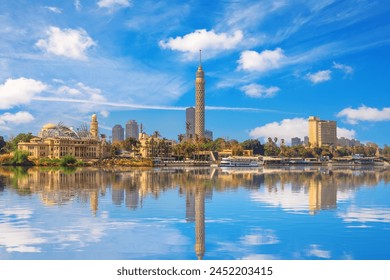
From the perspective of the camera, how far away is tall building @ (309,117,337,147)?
7677 inches

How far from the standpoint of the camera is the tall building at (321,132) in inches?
7677

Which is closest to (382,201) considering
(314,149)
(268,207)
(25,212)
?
(268,207)

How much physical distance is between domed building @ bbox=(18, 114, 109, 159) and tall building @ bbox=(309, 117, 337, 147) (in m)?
99.7

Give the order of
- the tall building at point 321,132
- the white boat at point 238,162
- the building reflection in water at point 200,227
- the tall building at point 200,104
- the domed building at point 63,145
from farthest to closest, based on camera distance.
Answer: the tall building at point 321,132
the tall building at point 200,104
the domed building at point 63,145
the white boat at point 238,162
the building reflection in water at point 200,227

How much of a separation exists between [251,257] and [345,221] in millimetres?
7096

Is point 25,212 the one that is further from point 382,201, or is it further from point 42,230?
point 382,201

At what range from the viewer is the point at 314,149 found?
155m

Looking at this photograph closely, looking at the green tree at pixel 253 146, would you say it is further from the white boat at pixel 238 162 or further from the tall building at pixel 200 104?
the white boat at pixel 238 162

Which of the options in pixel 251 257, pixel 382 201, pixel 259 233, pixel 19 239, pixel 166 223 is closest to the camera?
pixel 251 257

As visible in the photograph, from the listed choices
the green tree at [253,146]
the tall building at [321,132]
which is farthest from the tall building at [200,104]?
the tall building at [321,132]

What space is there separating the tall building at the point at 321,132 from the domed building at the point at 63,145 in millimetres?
99728

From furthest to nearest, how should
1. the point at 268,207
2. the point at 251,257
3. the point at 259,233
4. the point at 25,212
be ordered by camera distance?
the point at 268,207 → the point at 25,212 → the point at 259,233 → the point at 251,257

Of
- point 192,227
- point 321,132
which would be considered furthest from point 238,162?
point 321,132

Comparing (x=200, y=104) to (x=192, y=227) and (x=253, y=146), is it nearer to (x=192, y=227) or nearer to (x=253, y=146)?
(x=253, y=146)
